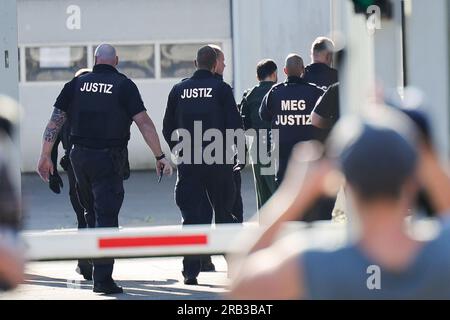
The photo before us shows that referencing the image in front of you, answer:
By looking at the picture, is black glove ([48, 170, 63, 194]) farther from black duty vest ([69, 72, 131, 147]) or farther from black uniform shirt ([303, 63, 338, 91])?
black uniform shirt ([303, 63, 338, 91])

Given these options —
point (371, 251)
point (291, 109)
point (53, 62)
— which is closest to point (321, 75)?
point (291, 109)

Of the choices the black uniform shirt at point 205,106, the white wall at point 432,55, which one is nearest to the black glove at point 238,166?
the black uniform shirt at point 205,106

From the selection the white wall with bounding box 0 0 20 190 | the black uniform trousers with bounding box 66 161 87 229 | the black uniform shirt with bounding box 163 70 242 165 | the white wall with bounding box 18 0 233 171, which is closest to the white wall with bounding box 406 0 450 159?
the black uniform shirt with bounding box 163 70 242 165

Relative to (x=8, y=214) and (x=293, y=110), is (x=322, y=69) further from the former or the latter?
(x=8, y=214)

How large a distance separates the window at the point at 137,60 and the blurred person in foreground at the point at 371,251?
18.5 metres

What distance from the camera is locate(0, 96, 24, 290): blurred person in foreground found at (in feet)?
12.2

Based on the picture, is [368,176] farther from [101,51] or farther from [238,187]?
[238,187]

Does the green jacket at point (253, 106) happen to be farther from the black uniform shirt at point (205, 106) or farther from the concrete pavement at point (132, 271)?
the black uniform shirt at point (205, 106)

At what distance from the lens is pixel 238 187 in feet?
36.2

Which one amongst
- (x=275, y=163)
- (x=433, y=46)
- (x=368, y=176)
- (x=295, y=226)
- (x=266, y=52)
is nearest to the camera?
(x=368, y=176)

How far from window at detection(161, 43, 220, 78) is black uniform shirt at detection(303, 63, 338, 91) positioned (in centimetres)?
1074

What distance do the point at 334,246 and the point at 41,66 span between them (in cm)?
1889

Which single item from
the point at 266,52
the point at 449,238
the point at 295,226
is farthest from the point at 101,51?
the point at 266,52

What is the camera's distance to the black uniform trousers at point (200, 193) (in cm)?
998
